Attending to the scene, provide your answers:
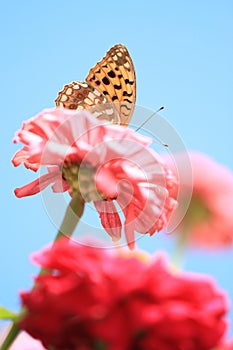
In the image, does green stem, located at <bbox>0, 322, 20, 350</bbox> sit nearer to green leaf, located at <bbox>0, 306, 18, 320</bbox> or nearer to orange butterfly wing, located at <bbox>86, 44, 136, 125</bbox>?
green leaf, located at <bbox>0, 306, 18, 320</bbox>

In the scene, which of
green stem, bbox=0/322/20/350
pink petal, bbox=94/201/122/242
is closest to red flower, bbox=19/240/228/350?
green stem, bbox=0/322/20/350

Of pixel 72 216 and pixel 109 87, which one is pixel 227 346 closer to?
pixel 72 216

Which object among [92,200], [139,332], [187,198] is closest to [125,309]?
[139,332]

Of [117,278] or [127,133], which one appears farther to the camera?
[127,133]

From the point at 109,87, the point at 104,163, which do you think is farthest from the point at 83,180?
the point at 109,87

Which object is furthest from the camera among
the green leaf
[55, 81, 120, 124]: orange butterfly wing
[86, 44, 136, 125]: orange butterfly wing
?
[86, 44, 136, 125]: orange butterfly wing

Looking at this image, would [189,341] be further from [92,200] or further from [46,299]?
[92,200]

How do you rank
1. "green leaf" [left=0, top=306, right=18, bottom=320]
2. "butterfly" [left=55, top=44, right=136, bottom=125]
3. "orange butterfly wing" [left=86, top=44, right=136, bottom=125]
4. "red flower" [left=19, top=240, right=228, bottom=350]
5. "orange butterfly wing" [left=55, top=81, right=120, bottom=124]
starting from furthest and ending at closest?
"orange butterfly wing" [left=86, top=44, right=136, bottom=125] → "butterfly" [left=55, top=44, right=136, bottom=125] → "orange butterfly wing" [left=55, top=81, right=120, bottom=124] → "green leaf" [left=0, top=306, right=18, bottom=320] → "red flower" [left=19, top=240, right=228, bottom=350]
